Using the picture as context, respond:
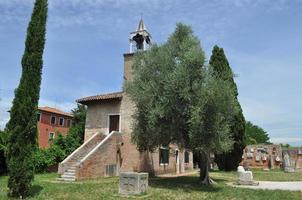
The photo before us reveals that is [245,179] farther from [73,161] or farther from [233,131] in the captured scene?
[73,161]

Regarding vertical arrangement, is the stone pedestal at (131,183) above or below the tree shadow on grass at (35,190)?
above

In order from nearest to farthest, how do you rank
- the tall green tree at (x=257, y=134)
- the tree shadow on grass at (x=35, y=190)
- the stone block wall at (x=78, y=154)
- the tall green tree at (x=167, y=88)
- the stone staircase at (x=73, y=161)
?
the tree shadow on grass at (x=35, y=190)
the tall green tree at (x=167, y=88)
the stone staircase at (x=73, y=161)
the stone block wall at (x=78, y=154)
the tall green tree at (x=257, y=134)

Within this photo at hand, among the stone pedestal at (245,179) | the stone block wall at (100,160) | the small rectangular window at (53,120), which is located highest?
the small rectangular window at (53,120)

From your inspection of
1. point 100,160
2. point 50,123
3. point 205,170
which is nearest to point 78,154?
point 100,160

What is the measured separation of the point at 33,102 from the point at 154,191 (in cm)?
713

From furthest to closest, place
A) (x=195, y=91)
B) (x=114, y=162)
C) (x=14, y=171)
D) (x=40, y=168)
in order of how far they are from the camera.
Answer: (x=40, y=168) < (x=114, y=162) < (x=195, y=91) < (x=14, y=171)

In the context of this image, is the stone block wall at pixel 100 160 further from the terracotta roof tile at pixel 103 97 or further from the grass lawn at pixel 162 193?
the grass lawn at pixel 162 193

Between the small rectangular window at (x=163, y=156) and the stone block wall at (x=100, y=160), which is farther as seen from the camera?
the small rectangular window at (x=163, y=156)

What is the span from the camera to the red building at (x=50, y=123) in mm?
43812

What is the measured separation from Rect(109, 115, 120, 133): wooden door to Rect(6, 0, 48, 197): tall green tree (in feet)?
43.1

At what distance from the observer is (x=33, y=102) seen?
14094mm

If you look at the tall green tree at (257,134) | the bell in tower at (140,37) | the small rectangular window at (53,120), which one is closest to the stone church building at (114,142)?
the bell in tower at (140,37)

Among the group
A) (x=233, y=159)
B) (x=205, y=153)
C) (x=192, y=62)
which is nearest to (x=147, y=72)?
(x=192, y=62)

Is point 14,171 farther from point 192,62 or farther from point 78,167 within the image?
point 192,62
